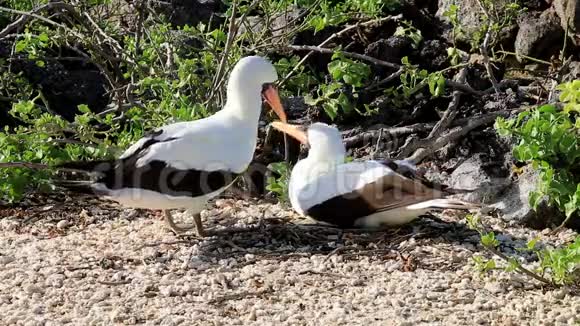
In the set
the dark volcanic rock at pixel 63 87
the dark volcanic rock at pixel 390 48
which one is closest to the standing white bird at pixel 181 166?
the dark volcanic rock at pixel 390 48

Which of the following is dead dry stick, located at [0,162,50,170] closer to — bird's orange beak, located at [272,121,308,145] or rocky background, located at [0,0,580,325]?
rocky background, located at [0,0,580,325]

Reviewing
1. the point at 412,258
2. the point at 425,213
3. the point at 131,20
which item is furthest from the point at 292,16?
the point at 412,258

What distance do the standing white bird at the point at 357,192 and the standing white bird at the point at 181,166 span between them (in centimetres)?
39

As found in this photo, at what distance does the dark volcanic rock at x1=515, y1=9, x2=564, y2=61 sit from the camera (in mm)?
6883

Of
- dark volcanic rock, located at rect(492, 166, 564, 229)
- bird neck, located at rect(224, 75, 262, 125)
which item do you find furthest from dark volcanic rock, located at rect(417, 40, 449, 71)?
bird neck, located at rect(224, 75, 262, 125)

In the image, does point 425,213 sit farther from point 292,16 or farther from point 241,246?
point 292,16

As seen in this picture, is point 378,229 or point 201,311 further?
point 378,229

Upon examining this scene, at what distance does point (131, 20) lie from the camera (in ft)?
27.1

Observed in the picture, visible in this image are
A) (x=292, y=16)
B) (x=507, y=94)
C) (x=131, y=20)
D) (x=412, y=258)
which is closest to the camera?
(x=412, y=258)

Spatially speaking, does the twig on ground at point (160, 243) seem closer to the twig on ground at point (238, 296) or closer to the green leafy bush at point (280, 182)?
the green leafy bush at point (280, 182)

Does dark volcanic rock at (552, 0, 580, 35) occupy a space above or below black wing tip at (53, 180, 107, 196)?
above

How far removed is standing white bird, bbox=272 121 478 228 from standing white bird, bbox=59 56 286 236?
39 centimetres

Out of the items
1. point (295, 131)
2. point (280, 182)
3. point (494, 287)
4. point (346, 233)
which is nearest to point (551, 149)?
point (494, 287)

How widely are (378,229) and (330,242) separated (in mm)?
311
